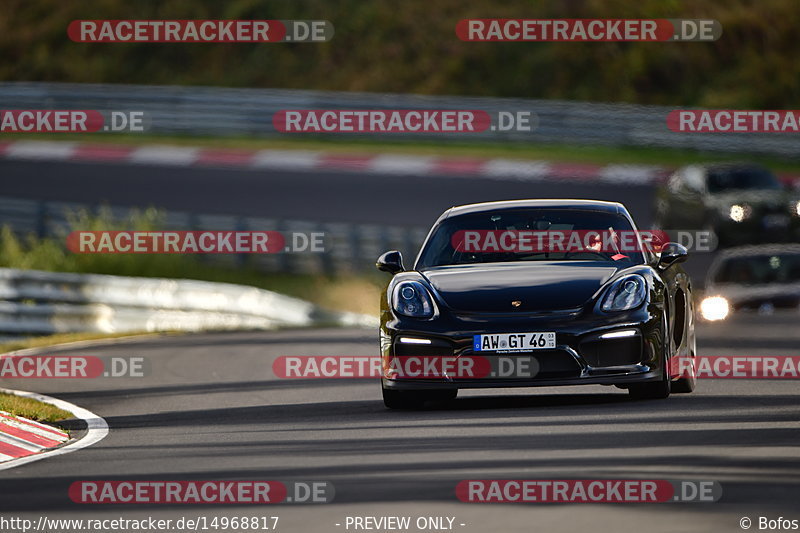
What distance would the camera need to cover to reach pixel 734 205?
85.5ft

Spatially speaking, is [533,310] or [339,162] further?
[339,162]

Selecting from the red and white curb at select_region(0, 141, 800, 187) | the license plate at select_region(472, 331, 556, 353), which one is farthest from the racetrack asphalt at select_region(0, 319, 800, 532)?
the red and white curb at select_region(0, 141, 800, 187)

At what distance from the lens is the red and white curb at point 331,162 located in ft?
107

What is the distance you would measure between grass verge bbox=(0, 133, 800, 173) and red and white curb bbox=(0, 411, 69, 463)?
79.4 feet

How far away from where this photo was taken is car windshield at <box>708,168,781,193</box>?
2644cm

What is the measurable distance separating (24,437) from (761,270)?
42.1 ft

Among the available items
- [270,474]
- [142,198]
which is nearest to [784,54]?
[142,198]

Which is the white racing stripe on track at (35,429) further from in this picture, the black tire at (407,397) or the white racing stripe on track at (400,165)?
the white racing stripe on track at (400,165)

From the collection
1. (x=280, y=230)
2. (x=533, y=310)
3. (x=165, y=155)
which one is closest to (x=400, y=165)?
(x=165, y=155)

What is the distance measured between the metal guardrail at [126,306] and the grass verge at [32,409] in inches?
344

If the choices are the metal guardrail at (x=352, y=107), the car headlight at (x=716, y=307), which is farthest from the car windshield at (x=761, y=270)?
the metal guardrail at (x=352, y=107)

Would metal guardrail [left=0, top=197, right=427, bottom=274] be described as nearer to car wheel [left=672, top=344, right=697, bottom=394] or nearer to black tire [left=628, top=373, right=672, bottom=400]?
car wheel [left=672, top=344, right=697, bottom=394]

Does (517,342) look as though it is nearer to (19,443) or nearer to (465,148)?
(19,443)

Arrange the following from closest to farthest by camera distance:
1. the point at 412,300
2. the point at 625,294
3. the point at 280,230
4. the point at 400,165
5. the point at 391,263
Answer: the point at 625,294, the point at 412,300, the point at 391,263, the point at 280,230, the point at 400,165
